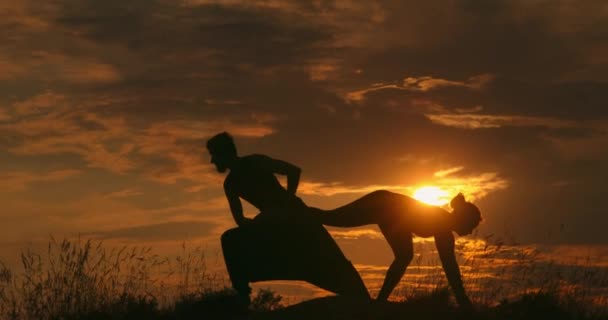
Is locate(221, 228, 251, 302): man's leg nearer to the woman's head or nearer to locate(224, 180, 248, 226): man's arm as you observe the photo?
locate(224, 180, 248, 226): man's arm

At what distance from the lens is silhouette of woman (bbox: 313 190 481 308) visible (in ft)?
39.2

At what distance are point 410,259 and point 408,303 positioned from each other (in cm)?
121

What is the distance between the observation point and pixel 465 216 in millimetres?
11898

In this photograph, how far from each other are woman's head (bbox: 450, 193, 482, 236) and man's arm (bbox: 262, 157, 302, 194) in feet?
7.25

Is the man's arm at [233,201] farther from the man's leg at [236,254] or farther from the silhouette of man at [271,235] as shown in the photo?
the man's leg at [236,254]

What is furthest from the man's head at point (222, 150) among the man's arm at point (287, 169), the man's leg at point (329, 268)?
the man's leg at point (329, 268)

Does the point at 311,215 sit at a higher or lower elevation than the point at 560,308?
higher

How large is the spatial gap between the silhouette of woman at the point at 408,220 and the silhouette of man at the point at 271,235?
2.04 ft

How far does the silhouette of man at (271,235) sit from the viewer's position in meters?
11.8

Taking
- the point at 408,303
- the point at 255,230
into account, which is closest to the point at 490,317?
the point at 408,303

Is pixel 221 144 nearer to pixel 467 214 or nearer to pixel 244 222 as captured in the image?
pixel 244 222

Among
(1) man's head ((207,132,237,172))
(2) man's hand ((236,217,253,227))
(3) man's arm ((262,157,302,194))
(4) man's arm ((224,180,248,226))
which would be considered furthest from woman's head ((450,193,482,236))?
(1) man's head ((207,132,237,172))

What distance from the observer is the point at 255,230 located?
11.9 meters

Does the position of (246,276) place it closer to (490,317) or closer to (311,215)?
(311,215)
